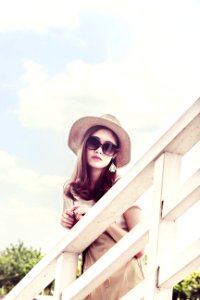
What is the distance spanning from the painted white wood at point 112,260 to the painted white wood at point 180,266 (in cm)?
15

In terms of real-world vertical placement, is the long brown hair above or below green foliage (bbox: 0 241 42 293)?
below

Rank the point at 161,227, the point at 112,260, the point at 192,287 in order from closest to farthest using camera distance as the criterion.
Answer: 1. the point at 161,227
2. the point at 112,260
3. the point at 192,287

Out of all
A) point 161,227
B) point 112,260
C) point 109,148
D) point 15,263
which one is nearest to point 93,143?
point 109,148

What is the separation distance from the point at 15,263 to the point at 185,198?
118 ft

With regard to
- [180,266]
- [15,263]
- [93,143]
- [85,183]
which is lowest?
[180,266]

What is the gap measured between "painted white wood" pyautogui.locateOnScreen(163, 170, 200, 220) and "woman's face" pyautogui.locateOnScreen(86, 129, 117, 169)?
3.62 ft

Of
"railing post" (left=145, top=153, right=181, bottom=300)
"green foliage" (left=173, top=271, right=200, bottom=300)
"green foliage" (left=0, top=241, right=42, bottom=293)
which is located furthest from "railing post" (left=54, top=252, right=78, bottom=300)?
"green foliage" (left=0, top=241, right=42, bottom=293)

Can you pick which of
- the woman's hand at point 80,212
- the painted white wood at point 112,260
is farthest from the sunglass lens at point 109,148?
the painted white wood at point 112,260

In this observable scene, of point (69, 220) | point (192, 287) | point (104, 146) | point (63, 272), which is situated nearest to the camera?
point (63, 272)

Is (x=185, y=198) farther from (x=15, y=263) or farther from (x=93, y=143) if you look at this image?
(x=15, y=263)

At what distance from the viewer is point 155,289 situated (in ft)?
4.12

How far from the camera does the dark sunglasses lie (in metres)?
2.46

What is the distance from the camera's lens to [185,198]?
126 centimetres

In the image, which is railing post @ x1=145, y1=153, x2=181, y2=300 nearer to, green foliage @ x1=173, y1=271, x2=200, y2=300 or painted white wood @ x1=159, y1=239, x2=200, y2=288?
painted white wood @ x1=159, y1=239, x2=200, y2=288
